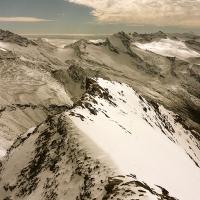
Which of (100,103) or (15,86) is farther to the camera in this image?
(15,86)

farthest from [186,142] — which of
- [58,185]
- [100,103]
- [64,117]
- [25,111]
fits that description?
[25,111]

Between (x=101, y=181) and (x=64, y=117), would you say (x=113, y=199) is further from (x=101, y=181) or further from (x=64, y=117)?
(x=64, y=117)

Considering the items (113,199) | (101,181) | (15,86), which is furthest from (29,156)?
(15,86)

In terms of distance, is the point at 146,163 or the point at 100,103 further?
the point at 100,103

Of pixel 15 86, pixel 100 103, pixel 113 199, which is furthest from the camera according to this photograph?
pixel 15 86

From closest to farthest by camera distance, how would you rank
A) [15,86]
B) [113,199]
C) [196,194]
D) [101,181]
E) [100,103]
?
[113,199] < [101,181] < [196,194] < [100,103] < [15,86]

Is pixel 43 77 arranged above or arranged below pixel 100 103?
below

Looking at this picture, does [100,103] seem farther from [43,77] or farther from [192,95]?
[192,95]

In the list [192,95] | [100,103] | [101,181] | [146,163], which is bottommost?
[192,95]

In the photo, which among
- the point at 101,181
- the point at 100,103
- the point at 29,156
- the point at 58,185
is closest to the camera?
the point at 101,181
